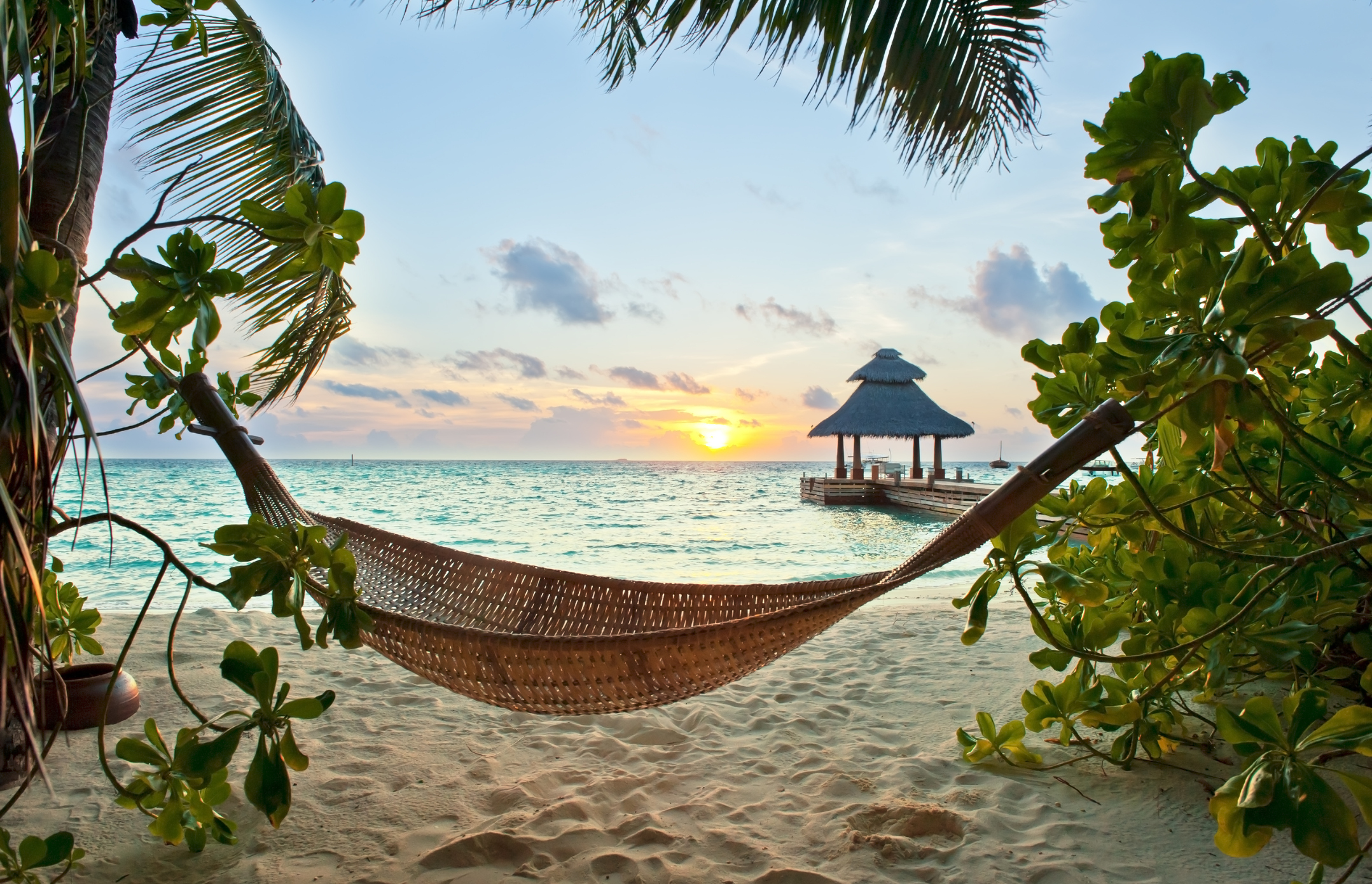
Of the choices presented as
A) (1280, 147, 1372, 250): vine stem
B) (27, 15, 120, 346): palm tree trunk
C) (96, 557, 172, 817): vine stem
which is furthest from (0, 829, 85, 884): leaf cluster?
(1280, 147, 1372, 250): vine stem

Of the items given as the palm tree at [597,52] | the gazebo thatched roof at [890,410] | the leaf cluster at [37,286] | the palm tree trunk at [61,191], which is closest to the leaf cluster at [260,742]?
the palm tree trunk at [61,191]

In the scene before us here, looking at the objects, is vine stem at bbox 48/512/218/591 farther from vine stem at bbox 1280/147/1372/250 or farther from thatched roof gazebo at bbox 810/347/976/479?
thatched roof gazebo at bbox 810/347/976/479

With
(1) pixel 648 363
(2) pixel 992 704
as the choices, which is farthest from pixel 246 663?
(1) pixel 648 363

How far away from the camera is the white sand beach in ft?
3.55

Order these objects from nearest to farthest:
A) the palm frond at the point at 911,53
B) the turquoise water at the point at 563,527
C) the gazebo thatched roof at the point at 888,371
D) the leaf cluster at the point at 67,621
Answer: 1. the leaf cluster at the point at 67,621
2. the palm frond at the point at 911,53
3. the turquoise water at the point at 563,527
4. the gazebo thatched roof at the point at 888,371

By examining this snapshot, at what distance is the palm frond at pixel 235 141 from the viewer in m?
2.29

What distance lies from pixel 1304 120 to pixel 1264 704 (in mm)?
1914

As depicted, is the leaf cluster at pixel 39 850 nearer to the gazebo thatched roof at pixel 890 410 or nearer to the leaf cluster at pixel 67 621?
the leaf cluster at pixel 67 621

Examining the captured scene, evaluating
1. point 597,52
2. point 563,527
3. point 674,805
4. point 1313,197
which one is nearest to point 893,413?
point 563,527

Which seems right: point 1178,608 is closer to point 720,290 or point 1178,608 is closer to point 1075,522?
point 1075,522

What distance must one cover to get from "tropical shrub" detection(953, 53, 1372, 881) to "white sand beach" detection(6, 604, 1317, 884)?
0.59 feet

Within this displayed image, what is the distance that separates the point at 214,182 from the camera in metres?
2.43

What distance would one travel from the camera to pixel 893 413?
12.7 m

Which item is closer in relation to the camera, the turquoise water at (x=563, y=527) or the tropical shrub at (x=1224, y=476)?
the tropical shrub at (x=1224, y=476)
